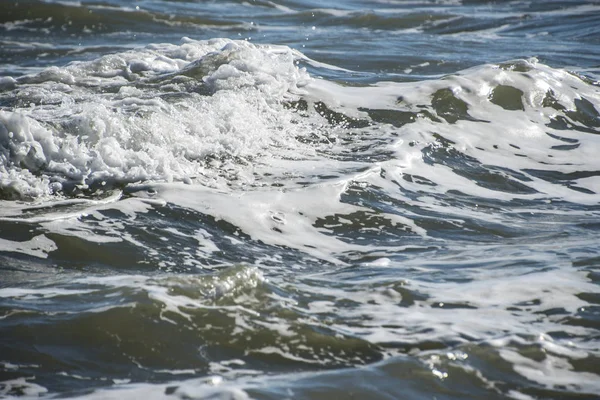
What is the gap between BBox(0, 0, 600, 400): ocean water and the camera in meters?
2.91

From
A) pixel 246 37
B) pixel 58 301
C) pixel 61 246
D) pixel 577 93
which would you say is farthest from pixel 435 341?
pixel 246 37

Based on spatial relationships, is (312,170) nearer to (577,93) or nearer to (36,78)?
(36,78)

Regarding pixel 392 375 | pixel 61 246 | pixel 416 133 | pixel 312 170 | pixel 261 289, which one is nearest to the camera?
pixel 392 375

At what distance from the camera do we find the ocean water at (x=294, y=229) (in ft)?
9.55

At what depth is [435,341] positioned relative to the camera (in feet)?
10.1

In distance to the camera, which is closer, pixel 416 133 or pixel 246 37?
pixel 416 133

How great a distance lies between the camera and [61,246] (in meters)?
3.94

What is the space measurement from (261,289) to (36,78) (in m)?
4.54

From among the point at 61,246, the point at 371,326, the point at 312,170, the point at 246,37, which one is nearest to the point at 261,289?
the point at 371,326

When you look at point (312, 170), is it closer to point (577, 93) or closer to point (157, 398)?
point (157, 398)

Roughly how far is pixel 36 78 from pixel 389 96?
3194 millimetres

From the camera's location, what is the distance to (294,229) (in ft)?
14.9

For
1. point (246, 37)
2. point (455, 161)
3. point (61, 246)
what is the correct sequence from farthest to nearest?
1. point (246, 37)
2. point (455, 161)
3. point (61, 246)

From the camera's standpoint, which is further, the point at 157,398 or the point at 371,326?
the point at 371,326
